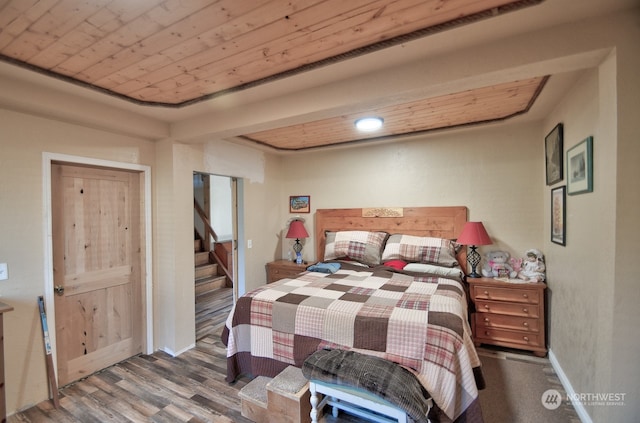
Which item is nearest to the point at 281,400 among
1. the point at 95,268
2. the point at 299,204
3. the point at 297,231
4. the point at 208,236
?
the point at 95,268

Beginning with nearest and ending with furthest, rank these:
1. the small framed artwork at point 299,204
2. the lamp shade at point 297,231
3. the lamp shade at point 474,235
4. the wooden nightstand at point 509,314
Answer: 1. the wooden nightstand at point 509,314
2. the lamp shade at point 474,235
3. the lamp shade at point 297,231
4. the small framed artwork at point 299,204

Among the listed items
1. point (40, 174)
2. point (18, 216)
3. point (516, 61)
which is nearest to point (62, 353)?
point (18, 216)

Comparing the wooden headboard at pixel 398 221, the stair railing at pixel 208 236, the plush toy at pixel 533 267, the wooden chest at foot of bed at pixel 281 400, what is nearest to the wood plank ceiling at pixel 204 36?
the wooden headboard at pixel 398 221

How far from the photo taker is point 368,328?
184 centimetres

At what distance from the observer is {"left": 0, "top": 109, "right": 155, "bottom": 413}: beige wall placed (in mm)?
1988

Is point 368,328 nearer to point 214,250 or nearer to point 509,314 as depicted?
point 509,314

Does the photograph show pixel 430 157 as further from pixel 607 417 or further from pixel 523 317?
pixel 607 417

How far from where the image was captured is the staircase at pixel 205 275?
4.73 metres

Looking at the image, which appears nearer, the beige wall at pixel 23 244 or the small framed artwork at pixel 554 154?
the beige wall at pixel 23 244

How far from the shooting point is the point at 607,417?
4.72 ft

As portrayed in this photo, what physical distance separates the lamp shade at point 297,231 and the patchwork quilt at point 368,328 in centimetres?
122

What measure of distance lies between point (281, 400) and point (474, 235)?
235 centimetres

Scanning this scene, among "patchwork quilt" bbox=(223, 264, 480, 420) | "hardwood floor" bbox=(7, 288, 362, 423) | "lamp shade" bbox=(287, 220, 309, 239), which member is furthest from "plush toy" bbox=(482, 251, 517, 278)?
"lamp shade" bbox=(287, 220, 309, 239)

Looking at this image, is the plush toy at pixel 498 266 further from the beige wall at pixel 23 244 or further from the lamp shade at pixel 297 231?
the beige wall at pixel 23 244
